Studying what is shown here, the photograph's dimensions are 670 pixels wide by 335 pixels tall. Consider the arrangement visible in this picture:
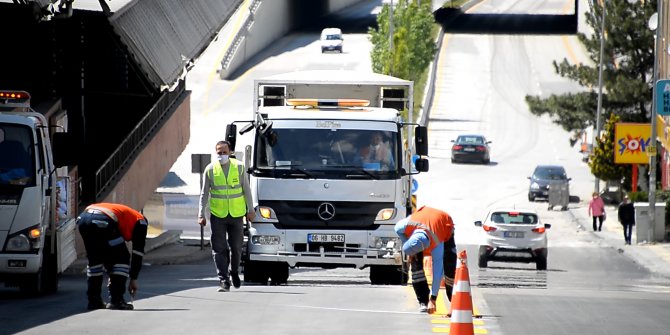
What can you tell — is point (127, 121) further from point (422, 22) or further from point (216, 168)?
point (422, 22)

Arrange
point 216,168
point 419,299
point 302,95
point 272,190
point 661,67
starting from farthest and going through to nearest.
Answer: point 661,67 < point 302,95 < point 272,190 < point 216,168 < point 419,299

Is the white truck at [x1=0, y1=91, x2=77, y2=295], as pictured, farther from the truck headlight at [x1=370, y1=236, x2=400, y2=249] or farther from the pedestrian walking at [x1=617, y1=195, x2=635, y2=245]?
the pedestrian walking at [x1=617, y1=195, x2=635, y2=245]

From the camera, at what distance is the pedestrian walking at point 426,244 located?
16.0 metres

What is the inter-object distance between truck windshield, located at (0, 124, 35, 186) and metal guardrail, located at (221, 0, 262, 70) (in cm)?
6772

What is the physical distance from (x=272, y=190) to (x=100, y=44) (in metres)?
16.9

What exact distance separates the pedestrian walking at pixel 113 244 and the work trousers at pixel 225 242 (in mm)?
2511

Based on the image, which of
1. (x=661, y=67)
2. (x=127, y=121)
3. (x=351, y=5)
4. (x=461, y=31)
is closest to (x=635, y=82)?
(x=661, y=67)

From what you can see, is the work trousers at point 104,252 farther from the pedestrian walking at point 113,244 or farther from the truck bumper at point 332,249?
the truck bumper at point 332,249

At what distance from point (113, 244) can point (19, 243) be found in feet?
10.4

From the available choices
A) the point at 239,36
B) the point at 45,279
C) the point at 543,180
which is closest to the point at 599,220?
the point at 543,180

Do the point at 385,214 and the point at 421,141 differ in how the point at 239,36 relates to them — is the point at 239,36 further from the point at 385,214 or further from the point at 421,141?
the point at 385,214

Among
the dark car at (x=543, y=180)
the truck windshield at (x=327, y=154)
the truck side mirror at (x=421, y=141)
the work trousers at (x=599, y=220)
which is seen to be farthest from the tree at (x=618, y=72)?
the truck windshield at (x=327, y=154)

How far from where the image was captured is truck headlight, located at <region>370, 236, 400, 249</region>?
20.8 m

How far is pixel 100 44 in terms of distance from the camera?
36.4m
